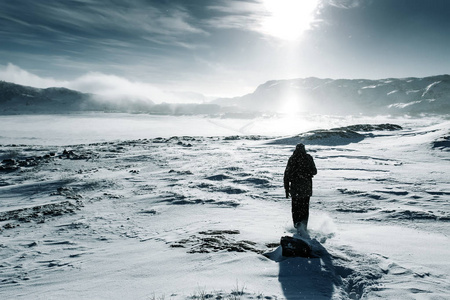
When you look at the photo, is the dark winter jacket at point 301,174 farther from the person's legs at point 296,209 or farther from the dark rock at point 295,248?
the dark rock at point 295,248

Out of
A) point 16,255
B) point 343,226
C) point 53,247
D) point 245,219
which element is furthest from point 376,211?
point 16,255

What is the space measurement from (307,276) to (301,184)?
2.40m

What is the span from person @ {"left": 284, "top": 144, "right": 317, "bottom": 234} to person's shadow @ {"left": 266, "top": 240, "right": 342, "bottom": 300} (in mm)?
1246

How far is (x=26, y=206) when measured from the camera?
38.1 ft

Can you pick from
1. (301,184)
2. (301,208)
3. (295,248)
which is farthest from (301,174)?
(295,248)

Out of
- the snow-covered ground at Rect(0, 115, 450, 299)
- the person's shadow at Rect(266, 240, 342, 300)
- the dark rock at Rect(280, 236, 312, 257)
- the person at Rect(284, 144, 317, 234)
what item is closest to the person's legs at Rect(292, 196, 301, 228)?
the person at Rect(284, 144, 317, 234)

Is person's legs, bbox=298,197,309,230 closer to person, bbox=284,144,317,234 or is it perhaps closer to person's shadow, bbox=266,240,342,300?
person, bbox=284,144,317,234

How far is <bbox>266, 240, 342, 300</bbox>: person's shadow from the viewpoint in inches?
159

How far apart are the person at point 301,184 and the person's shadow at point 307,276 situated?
1246 millimetres

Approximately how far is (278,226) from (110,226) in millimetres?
5267

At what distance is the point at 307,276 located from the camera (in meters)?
4.54

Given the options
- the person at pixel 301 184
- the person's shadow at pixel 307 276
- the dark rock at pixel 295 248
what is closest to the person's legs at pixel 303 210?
the person at pixel 301 184

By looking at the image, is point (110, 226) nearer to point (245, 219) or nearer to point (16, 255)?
point (16, 255)

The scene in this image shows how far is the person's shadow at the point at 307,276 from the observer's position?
159 inches
